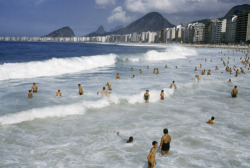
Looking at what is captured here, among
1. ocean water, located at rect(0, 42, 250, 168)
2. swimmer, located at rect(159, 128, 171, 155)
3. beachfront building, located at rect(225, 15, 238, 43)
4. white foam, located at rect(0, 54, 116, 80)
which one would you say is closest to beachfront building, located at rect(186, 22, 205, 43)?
beachfront building, located at rect(225, 15, 238, 43)

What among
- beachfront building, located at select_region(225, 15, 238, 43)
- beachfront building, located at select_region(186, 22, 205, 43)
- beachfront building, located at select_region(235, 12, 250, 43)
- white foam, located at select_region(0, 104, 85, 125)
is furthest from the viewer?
beachfront building, located at select_region(186, 22, 205, 43)

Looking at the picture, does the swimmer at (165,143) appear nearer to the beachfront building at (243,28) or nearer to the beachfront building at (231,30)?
the beachfront building at (243,28)

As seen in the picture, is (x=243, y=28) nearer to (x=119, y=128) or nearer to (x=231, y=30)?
(x=231, y=30)

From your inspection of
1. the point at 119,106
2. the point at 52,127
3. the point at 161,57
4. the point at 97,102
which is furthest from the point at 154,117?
the point at 161,57

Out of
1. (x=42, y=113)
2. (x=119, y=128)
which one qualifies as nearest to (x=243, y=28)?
(x=119, y=128)

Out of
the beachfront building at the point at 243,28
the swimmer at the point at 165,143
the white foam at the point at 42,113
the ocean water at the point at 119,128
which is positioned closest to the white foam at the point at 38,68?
the ocean water at the point at 119,128

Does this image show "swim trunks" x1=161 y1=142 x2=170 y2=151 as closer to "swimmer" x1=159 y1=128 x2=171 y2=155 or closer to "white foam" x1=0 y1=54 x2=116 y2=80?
"swimmer" x1=159 y1=128 x2=171 y2=155

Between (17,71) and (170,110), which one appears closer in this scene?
(170,110)

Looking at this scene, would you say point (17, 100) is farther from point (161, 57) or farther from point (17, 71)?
point (161, 57)
